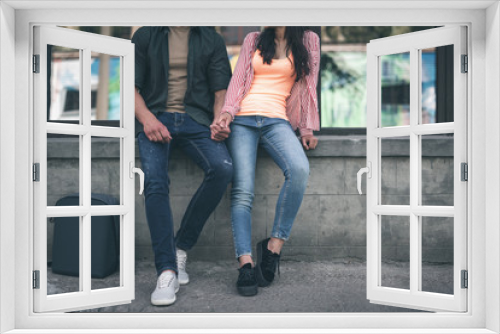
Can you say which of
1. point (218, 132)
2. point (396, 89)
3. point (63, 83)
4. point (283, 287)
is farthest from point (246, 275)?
point (63, 83)

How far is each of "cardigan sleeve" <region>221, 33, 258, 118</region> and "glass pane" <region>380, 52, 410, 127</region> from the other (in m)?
1.30

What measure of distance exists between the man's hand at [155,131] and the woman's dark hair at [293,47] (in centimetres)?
75

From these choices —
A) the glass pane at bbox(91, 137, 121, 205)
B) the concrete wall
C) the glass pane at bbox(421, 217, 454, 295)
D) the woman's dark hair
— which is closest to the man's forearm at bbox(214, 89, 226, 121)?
the woman's dark hair

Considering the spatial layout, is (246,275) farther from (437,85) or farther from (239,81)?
(437,85)

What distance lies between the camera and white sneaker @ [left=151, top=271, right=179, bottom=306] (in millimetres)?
2648

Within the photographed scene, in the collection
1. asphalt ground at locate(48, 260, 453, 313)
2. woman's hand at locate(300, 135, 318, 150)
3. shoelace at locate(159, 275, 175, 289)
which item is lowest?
asphalt ground at locate(48, 260, 453, 313)

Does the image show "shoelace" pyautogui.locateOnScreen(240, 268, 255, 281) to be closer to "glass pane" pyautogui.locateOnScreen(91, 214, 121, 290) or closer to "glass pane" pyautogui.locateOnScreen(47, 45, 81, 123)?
"glass pane" pyautogui.locateOnScreen(91, 214, 121, 290)

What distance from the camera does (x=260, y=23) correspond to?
2316 millimetres

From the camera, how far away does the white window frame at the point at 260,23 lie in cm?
225

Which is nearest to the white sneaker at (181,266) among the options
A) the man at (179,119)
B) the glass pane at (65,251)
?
the man at (179,119)

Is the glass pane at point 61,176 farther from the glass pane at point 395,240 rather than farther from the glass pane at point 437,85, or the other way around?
the glass pane at point 437,85

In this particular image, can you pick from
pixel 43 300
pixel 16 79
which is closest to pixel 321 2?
pixel 16 79

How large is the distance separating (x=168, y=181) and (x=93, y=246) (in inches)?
24.8

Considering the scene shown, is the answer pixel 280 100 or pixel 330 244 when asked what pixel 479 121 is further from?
pixel 330 244
